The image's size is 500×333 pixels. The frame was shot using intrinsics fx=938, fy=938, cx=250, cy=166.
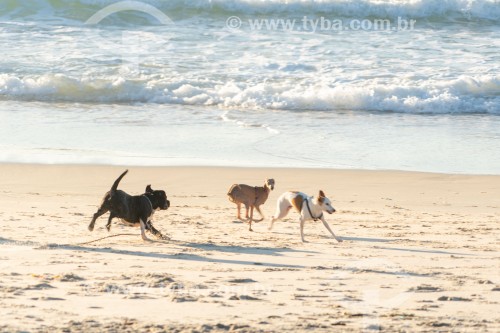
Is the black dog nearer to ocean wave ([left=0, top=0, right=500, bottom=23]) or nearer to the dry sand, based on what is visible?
the dry sand

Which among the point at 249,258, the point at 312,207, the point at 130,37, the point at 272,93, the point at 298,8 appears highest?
the point at 298,8

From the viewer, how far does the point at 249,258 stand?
7.88 m

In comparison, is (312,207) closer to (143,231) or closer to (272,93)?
(143,231)

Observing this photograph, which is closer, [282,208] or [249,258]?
[249,258]

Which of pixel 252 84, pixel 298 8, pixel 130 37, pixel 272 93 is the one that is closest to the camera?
pixel 272 93

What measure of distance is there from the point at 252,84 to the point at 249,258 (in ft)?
38.1

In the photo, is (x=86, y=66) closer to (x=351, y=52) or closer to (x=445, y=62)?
(x=351, y=52)

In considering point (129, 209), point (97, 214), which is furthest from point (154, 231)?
point (97, 214)

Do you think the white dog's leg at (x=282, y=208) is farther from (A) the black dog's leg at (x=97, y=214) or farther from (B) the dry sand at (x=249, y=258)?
(A) the black dog's leg at (x=97, y=214)

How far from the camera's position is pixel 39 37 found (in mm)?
23109

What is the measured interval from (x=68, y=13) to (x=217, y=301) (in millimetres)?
20191

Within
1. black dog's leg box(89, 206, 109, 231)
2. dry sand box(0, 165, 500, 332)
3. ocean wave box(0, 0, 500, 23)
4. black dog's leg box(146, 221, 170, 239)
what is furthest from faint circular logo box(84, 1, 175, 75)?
black dog's leg box(146, 221, 170, 239)

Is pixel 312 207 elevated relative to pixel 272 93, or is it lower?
lower

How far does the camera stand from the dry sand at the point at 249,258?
19.9ft
